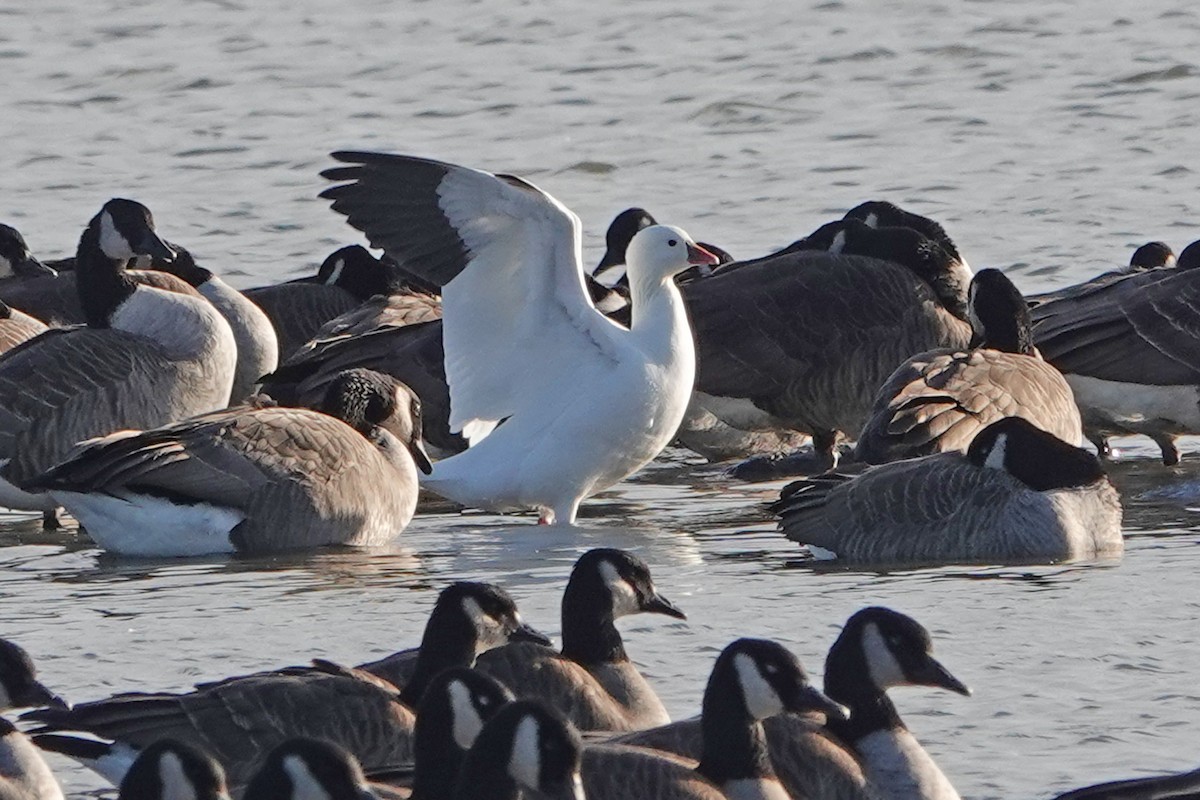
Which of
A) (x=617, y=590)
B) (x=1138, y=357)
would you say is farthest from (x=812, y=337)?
(x=617, y=590)

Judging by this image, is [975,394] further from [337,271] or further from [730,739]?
[730,739]

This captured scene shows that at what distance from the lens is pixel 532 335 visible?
1266 centimetres

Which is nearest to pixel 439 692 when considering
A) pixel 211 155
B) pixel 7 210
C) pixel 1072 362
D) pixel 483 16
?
pixel 1072 362

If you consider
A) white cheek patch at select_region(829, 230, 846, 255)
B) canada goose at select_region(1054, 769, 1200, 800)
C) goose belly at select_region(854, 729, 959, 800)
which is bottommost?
goose belly at select_region(854, 729, 959, 800)

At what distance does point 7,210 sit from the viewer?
878 inches

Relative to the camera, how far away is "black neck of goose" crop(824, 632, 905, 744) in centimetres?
756

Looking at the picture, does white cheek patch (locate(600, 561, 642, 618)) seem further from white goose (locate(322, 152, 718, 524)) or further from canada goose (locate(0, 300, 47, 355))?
canada goose (locate(0, 300, 47, 355))

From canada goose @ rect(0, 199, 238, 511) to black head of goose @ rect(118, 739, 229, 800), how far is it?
6.63m

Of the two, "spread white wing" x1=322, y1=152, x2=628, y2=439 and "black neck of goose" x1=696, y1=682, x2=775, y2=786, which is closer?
"black neck of goose" x1=696, y1=682, x2=775, y2=786

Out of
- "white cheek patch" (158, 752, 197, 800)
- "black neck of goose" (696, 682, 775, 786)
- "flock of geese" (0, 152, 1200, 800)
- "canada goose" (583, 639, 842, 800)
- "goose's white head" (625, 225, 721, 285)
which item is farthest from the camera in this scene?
"goose's white head" (625, 225, 721, 285)

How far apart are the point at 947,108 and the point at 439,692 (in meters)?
19.0

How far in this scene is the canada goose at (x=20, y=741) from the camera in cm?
721

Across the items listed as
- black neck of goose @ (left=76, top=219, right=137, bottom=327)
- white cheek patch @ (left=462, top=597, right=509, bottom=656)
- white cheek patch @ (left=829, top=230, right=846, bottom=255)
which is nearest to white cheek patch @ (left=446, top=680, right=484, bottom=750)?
white cheek patch @ (left=462, top=597, right=509, bottom=656)

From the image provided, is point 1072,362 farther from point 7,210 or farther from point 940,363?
point 7,210
